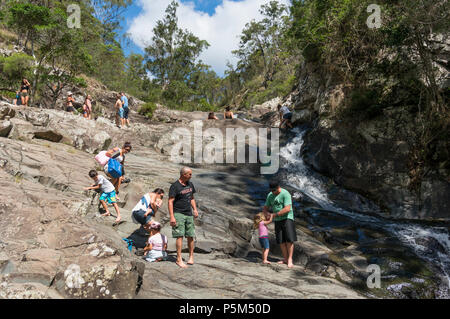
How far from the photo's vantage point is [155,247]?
5.48 metres

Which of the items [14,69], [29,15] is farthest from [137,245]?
[14,69]

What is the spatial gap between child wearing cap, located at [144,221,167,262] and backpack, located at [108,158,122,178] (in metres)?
2.67

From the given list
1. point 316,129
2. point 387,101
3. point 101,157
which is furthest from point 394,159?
point 101,157

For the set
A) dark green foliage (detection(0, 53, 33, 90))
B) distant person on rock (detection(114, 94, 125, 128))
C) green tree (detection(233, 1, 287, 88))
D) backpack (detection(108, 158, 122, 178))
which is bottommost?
backpack (detection(108, 158, 122, 178))

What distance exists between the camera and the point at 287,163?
1434 cm

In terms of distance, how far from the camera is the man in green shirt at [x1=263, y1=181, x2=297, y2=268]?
5.77 metres

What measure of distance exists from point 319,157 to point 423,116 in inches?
165

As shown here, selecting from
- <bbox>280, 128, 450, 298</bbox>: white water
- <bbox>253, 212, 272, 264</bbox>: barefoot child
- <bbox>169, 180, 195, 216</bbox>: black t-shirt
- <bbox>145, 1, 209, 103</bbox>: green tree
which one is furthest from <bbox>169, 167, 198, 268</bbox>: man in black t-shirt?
<bbox>145, 1, 209, 103</bbox>: green tree

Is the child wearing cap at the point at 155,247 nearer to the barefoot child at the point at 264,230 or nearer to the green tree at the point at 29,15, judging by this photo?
the barefoot child at the point at 264,230

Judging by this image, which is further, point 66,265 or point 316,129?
point 316,129

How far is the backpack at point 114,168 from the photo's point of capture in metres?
7.71

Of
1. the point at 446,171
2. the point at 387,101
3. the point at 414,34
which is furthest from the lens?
the point at 387,101

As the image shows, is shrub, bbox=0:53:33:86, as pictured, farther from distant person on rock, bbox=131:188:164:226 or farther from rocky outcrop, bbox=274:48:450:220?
rocky outcrop, bbox=274:48:450:220

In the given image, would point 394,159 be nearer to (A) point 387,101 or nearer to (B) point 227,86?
(A) point 387,101
